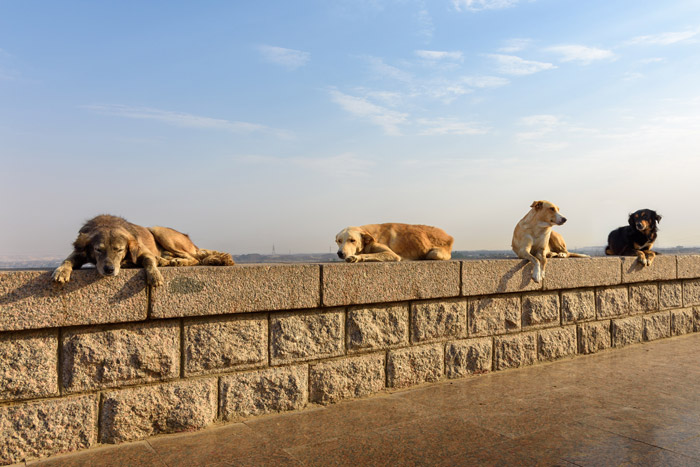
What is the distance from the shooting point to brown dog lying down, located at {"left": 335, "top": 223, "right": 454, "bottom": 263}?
6246 mm

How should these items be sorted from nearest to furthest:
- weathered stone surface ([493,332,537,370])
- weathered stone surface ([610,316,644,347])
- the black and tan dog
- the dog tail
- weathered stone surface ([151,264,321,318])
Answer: weathered stone surface ([151,264,321,318]) → the dog tail → weathered stone surface ([493,332,537,370]) → weathered stone surface ([610,316,644,347]) → the black and tan dog

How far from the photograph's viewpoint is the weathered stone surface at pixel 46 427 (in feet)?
12.1

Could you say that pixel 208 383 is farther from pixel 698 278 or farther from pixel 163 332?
pixel 698 278

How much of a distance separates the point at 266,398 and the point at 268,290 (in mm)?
982

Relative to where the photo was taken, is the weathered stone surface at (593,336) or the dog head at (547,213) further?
the weathered stone surface at (593,336)

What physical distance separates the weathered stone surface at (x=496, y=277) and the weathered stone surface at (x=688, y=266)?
382cm

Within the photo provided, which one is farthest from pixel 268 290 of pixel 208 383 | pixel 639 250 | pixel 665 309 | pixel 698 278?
pixel 698 278

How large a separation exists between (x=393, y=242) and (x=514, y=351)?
6.69ft

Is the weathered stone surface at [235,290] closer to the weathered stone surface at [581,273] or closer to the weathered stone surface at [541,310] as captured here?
the weathered stone surface at [541,310]

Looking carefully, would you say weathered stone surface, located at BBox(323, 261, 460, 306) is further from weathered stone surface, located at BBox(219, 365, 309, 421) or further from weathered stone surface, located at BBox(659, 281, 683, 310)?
weathered stone surface, located at BBox(659, 281, 683, 310)

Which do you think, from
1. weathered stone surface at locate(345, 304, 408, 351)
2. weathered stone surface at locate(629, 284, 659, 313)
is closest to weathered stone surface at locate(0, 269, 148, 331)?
weathered stone surface at locate(345, 304, 408, 351)

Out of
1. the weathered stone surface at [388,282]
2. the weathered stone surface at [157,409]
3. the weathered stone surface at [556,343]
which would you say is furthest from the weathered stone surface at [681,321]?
the weathered stone surface at [157,409]

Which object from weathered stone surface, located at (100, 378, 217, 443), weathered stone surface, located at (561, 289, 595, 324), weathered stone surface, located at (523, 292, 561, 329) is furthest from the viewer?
weathered stone surface, located at (561, 289, 595, 324)

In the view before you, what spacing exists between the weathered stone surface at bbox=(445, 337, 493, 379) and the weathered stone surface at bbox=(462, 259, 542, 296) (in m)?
0.60
